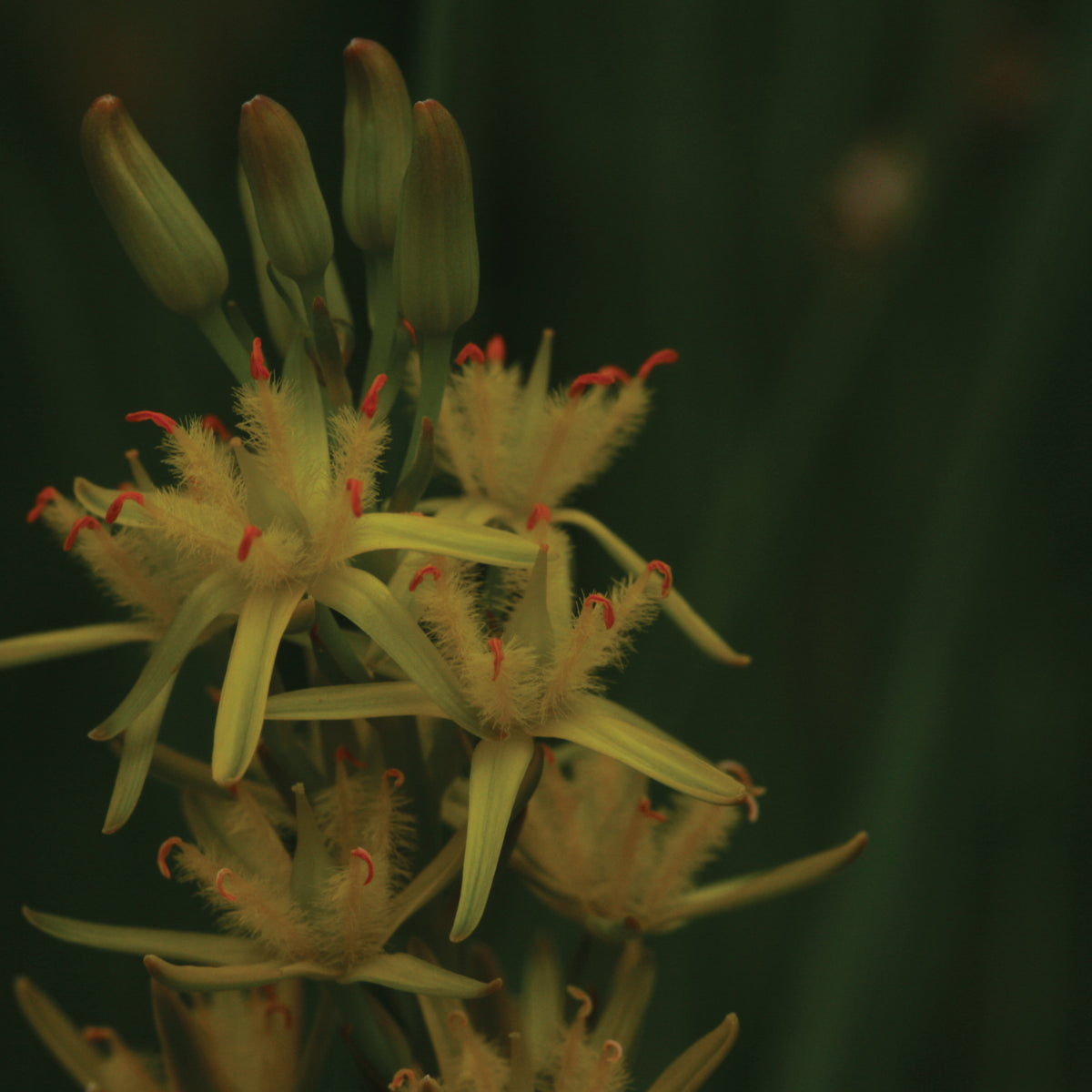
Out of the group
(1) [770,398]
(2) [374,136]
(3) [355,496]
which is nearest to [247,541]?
(3) [355,496]

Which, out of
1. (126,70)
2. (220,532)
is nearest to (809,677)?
(220,532)

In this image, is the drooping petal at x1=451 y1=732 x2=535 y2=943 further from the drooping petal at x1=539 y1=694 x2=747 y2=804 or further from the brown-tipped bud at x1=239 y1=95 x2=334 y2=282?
the brown-tipped bud at x1=239 y1=95 x2=334 y2=282

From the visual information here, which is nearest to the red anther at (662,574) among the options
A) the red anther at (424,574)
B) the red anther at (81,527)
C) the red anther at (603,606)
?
the red anther at (603,606)

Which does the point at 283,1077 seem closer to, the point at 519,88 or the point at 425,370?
the point at 425,370

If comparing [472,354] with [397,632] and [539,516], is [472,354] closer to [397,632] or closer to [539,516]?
[539,516]

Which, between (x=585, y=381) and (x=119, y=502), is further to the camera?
(x=585, y=381)

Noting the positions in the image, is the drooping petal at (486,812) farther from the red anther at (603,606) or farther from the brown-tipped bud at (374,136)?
the brown-tipped bud at (374,136)

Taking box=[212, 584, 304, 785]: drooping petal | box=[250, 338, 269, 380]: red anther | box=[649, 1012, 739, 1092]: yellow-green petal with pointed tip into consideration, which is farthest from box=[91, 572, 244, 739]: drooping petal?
box=[649, 1012, 739, 1092]: yellow-green petal with pointed tip
